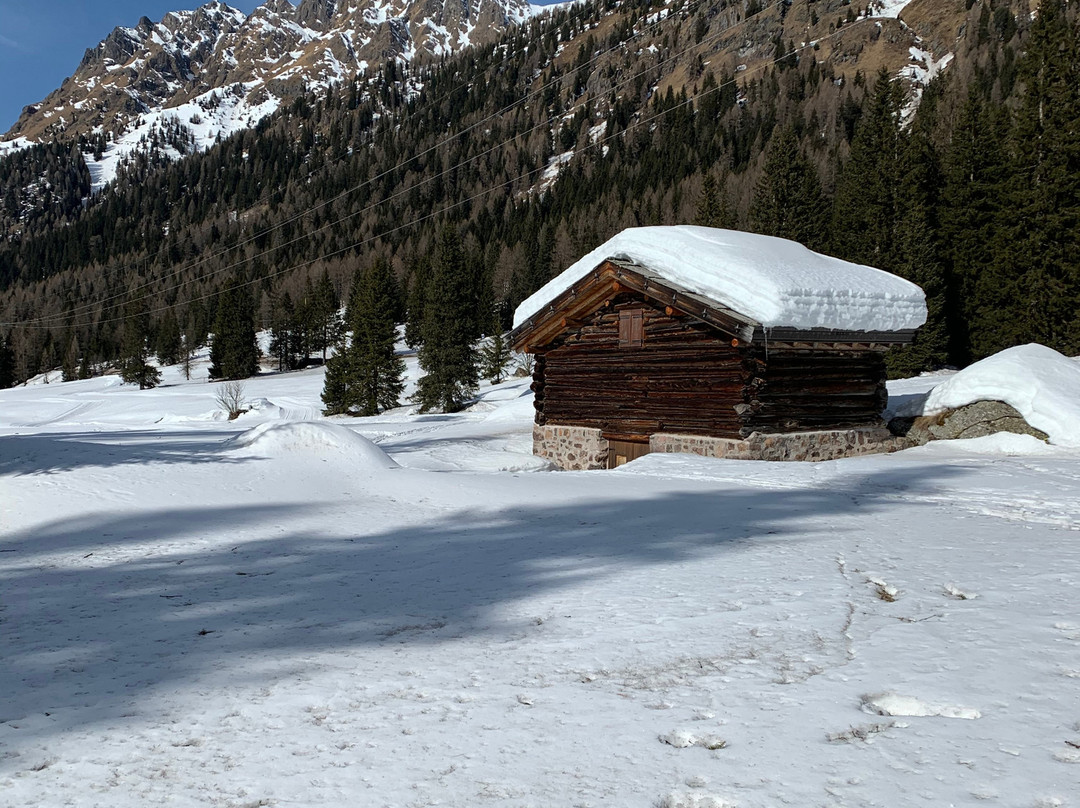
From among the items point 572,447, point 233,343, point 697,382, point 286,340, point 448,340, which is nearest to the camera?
point 697,382

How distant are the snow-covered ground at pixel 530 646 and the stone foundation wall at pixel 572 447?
768cm

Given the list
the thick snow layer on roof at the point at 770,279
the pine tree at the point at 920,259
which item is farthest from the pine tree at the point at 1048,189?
the thick snow layer on roof at the point at 770,279

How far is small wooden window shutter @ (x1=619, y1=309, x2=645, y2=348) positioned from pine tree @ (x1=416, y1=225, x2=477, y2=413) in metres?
27.4

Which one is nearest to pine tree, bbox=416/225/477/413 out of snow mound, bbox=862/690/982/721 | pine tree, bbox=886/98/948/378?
pine tree, bbox=886/98/948/378

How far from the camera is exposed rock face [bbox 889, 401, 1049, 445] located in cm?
1459

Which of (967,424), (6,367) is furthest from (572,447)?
(6,367)

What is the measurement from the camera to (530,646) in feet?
13.8

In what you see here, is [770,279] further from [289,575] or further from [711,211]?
[711,211]

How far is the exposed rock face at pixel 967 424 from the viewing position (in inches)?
574

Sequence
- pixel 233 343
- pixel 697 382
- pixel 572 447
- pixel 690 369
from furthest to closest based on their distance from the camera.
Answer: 1. pixel 233 343
2. pixel 572 447
3. pixel 690 369
4. pixel 697 382

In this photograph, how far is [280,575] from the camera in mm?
5941

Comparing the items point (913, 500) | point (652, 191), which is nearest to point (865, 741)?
point (913, 500)

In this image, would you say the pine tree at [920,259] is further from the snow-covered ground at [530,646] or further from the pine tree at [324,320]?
the pine tree at [324,320]

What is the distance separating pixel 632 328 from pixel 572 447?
3.59 meters
